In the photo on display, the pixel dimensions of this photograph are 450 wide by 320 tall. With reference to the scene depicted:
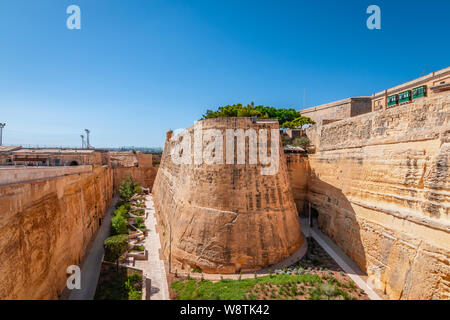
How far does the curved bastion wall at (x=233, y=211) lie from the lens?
995cm

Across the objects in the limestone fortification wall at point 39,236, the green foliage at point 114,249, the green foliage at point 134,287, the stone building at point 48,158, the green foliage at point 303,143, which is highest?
the green foliage at point 303,143

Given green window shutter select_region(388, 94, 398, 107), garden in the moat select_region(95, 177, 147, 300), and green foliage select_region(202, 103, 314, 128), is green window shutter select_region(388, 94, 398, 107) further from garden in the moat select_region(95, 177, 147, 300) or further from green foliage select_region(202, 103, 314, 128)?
garden in the moat select_region(95, 177, 147, 300)

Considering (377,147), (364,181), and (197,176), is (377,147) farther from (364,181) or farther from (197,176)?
(197,176)

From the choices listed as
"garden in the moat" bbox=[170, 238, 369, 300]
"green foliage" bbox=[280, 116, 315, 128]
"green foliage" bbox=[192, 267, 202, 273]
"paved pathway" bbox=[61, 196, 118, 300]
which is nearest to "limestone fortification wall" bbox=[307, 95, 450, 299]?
"garden in the moat" bbox=[170, 238, 369, 300]

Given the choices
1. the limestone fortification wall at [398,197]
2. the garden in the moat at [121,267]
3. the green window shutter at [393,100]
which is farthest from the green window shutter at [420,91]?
the garden in the moat at [121,267]

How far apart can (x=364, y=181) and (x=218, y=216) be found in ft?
23.5

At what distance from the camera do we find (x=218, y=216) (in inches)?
404

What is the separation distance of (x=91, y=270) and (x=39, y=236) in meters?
4.19

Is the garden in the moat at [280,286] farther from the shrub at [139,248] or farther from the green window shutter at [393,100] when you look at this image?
the green window shutter at [393,100]

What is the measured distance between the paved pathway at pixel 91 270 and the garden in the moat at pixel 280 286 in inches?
122

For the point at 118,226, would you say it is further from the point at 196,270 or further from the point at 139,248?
the point at 196,270

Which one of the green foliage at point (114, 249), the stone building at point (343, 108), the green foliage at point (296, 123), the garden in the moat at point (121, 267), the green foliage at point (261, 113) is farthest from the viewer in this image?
the green foliage at point (296, 123)
